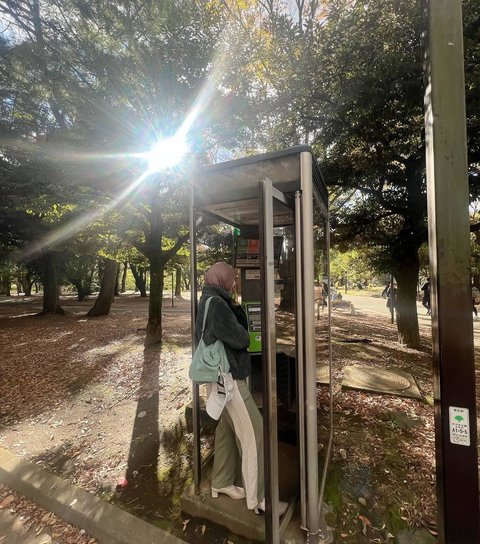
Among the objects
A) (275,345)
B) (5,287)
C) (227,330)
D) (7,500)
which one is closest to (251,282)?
(227,330)

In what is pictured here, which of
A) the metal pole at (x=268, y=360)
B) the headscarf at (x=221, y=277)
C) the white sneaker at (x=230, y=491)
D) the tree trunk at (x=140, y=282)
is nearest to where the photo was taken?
the metal pole at (x=268, y=360)

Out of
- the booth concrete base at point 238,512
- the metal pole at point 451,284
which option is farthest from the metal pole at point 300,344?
the metal pole at point 451,284

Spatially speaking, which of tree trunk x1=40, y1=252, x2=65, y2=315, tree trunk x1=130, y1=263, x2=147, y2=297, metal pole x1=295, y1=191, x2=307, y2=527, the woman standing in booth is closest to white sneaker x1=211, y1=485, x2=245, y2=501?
the woman standing in booth

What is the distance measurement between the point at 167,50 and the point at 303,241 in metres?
5.26

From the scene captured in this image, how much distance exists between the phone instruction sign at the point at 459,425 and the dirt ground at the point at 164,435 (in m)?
1.08

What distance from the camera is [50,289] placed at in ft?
45.8

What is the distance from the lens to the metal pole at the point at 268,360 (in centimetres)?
174

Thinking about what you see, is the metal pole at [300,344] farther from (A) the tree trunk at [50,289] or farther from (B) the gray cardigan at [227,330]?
(A) the tree trunk at [50,289]

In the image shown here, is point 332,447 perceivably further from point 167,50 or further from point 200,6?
point 200,6

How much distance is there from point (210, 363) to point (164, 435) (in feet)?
6.98

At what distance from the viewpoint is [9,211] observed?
11.1 meters

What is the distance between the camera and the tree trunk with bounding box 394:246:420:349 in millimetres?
6891

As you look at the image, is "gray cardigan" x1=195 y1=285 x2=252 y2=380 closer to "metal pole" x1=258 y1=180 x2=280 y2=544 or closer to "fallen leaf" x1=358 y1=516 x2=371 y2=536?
"metal pole" x1=258 y1=180 x2=280 y2=544

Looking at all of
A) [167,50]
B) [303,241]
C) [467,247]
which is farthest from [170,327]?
[467,247]
